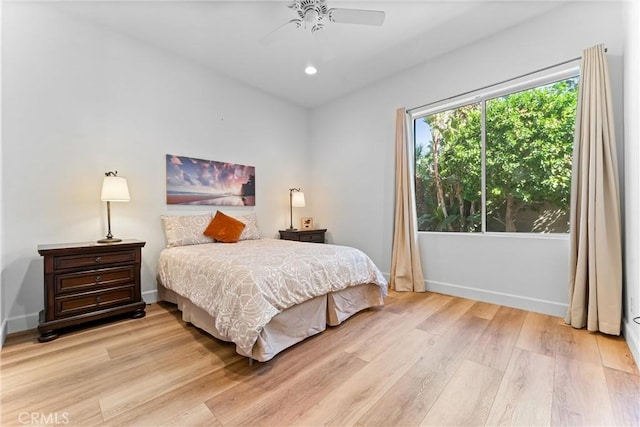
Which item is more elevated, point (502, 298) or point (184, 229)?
point (184, 229)

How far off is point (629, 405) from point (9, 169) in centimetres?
448

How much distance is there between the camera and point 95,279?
2.34 metres

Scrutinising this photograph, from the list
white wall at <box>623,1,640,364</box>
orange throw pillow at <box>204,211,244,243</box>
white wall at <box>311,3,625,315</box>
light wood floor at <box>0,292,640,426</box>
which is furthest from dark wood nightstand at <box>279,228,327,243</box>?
white wall at <box>623,1,640,364</box>

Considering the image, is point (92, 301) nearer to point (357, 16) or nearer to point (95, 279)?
point (95, 279)

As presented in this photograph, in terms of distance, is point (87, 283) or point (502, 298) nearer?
point (87, 283)

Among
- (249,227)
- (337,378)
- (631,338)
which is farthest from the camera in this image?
(249,227)

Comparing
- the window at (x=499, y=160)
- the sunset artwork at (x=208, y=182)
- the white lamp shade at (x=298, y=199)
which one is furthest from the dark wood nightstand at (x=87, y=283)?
the window at (x=499, y=160)

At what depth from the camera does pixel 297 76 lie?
3.71 meters

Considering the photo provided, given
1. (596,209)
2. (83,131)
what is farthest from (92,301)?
(596,209)

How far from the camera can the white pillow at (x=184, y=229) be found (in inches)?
118

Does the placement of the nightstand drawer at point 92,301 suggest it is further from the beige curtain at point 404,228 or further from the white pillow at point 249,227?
the beige curtain at point 404,228

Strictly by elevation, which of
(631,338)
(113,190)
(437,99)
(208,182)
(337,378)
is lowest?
(337,378)

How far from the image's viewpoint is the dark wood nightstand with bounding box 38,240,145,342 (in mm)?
2125

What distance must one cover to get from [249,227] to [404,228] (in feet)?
6.75
